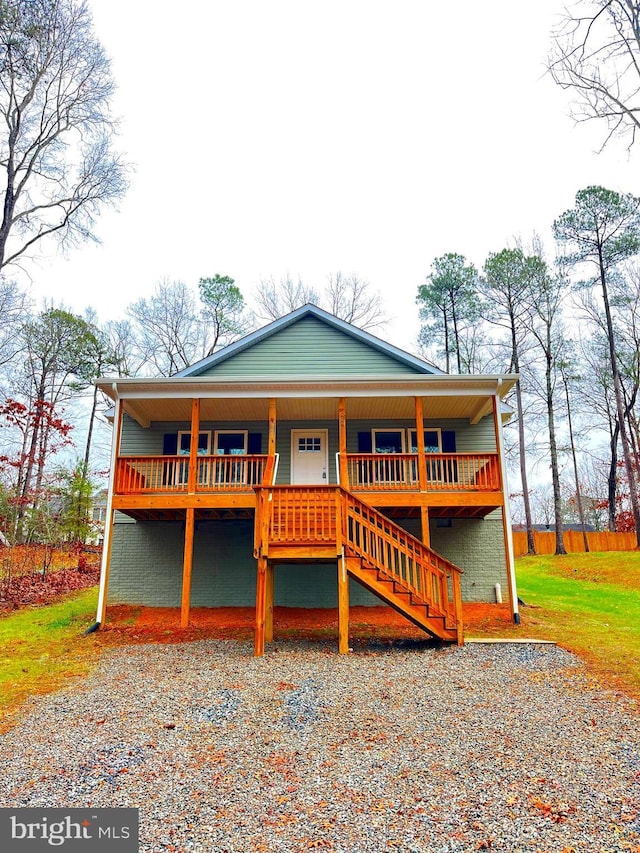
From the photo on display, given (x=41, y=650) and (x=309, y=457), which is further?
(x=309, y=457)

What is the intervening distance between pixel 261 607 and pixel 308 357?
25.5 ft

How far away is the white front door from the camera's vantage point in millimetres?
13336

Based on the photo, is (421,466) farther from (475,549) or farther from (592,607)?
(592,607)

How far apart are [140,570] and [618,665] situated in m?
10.5

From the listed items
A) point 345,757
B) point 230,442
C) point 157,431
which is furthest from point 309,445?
point 345,757

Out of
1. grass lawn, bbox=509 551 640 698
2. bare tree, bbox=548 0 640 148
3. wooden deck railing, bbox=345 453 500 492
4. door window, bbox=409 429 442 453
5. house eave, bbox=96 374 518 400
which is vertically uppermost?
bare tree, bbox=548 0 640 148

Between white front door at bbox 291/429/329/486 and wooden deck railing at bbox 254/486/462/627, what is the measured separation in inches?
171

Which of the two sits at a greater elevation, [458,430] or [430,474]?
[458,430]

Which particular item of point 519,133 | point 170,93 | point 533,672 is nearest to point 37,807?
point 533,672

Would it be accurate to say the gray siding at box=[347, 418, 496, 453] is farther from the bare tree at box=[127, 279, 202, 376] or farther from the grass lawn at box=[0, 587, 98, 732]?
the bare tree at box=[127, 279, 202, 376]

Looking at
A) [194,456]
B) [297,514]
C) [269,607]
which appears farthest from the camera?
[194,456]

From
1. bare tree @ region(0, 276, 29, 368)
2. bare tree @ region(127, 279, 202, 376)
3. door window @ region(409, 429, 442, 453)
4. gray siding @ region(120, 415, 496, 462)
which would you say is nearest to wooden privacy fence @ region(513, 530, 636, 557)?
gray siding @ region(120, 415, 496, 462)

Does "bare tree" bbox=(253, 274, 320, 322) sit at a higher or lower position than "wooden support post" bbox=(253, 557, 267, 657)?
higher

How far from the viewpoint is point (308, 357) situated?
1441cm
